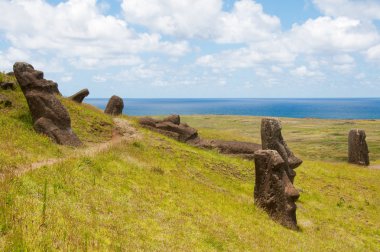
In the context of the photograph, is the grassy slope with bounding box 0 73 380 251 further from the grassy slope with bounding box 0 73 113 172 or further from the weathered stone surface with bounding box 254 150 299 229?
the weathered stone surface with bounding box 254 150 299 229

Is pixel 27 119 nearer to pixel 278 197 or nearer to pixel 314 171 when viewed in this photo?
pixel 278 197

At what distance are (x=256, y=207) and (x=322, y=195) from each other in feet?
39.3

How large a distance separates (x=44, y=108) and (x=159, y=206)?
51.8 ft

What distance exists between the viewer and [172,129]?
4431cm

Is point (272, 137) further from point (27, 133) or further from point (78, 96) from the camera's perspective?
point (78, 96)

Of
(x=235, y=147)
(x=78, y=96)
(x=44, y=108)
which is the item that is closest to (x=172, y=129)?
(x=235, y=147)

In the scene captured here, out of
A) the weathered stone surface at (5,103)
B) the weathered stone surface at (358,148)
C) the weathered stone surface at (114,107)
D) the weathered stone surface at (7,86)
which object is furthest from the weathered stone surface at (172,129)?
the weathered stone surface at (358,148)

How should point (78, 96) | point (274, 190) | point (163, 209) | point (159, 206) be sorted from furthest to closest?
point (78, 96)
point (274, 190)
point (159, 206)
point (163, 209)

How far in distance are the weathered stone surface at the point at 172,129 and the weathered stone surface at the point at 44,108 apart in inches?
561

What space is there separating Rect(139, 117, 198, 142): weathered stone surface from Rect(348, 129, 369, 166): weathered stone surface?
22.0m

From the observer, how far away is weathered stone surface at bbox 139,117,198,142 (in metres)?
43.3

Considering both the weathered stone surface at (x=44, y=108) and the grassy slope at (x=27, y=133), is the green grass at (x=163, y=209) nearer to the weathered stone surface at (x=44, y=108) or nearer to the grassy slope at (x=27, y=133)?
the grassy slope at (x=27, y=133)

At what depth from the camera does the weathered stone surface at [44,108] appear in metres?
29.1

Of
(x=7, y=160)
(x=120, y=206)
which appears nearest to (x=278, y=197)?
(x=120, y=206)
